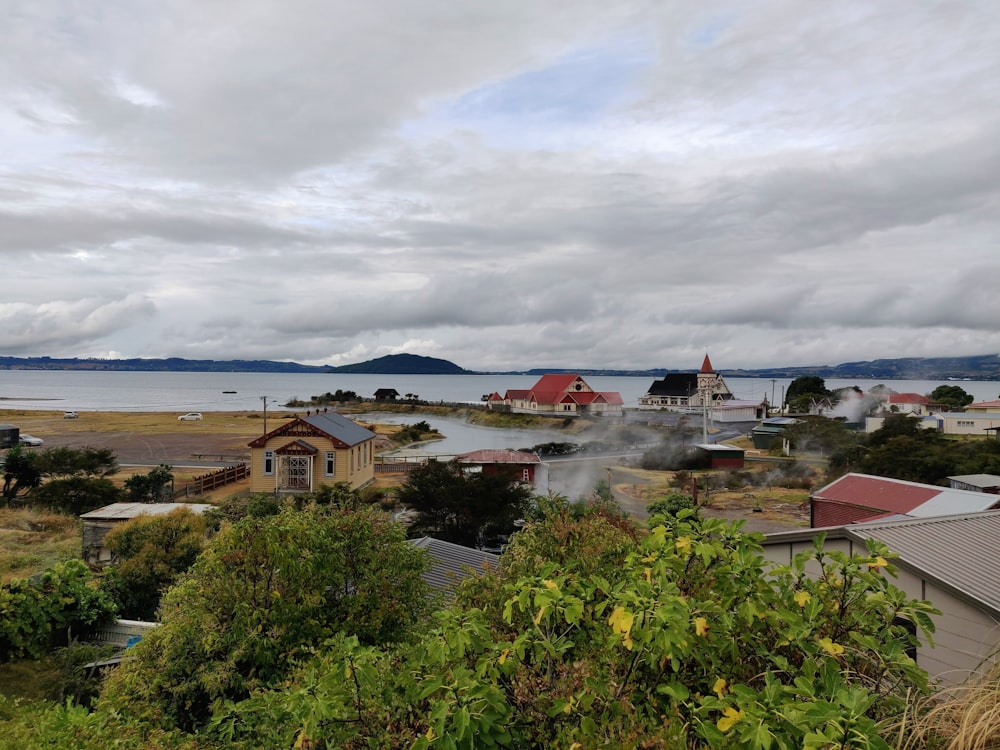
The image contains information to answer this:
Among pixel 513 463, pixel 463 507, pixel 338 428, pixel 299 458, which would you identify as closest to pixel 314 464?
pixel 299 458

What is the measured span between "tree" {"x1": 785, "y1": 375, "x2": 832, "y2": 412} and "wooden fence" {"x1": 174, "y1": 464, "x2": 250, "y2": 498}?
304ft

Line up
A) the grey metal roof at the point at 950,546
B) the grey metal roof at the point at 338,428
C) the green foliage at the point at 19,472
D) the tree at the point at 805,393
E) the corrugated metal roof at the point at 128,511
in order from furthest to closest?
the tree at the point at 805,393 < the grey metal roof at the point at 338,428 < the green foliage at the point at 19,472 < the corrugated metal roof at the point at 128,511 < the grey metal roof at the point at 950,546

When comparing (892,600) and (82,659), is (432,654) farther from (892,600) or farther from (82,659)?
(82,659)

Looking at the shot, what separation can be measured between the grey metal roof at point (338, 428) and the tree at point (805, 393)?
87.8m

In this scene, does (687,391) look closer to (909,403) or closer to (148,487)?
(909,403)

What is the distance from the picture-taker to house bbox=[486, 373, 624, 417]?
11381 centimetres

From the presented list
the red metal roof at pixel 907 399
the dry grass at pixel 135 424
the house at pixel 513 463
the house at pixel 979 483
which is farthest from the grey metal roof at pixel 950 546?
Answer: the red metal roof at pixel 907 399

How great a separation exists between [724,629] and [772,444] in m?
71.8

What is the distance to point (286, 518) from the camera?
32.3 feet

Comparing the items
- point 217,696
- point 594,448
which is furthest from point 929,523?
point 594,448

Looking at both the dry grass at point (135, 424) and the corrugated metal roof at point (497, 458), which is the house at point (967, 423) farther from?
the dry grass at point (135, 424)

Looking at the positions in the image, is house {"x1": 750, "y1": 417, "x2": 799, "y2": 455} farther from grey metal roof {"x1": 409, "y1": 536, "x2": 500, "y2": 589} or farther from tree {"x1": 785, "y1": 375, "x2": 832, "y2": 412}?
grey metal roof {"x1": 409, "y1": 536, "x2": 500, "y2": 589}

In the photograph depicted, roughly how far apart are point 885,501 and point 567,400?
92104 mm

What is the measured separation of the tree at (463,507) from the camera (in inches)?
1006
